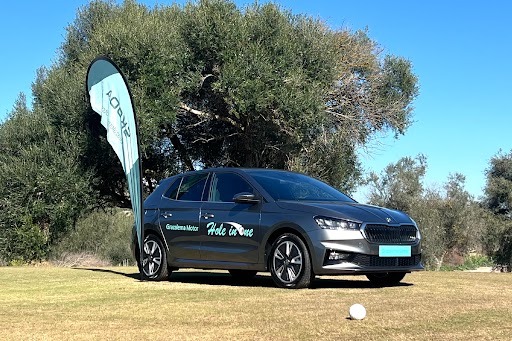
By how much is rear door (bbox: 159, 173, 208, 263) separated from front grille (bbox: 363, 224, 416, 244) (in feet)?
8.41

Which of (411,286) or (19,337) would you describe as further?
(411,286)

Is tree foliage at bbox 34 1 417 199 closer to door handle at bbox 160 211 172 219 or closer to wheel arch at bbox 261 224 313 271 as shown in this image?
door handle at bbox 160 211 172 219

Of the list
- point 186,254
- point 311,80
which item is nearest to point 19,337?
point 186,254

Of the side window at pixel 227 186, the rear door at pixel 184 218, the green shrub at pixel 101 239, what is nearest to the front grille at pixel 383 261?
the side window at pixel 227 186

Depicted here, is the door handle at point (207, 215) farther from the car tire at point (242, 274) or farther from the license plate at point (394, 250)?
the license plate at point (394, 250)

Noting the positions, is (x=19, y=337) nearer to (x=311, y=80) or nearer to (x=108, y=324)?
(x=108, y=324)

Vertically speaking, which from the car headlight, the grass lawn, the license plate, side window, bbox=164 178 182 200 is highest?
side window, bbox=164 178 182 200

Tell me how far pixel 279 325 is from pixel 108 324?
4.68 feet

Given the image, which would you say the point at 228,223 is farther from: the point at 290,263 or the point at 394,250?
the point at 394,250

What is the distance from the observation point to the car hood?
26.8ft

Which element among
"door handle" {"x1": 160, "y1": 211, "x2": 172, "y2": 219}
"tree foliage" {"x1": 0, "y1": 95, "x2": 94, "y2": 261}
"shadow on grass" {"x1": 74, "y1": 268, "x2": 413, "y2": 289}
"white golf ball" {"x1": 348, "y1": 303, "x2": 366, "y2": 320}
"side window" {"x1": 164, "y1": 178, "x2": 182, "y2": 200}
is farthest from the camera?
"tree foliage" {"x1": 0, "y1": 95, "x2": 94, "y2": 261}

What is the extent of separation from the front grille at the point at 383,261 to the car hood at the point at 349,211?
446mm

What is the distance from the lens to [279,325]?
208 inches

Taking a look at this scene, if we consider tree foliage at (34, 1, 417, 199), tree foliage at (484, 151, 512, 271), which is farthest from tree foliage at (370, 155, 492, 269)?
tree foliage at (34, 1, 417, 199)
